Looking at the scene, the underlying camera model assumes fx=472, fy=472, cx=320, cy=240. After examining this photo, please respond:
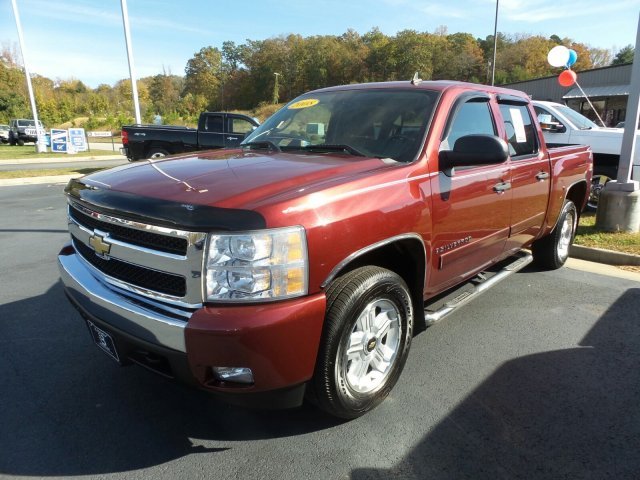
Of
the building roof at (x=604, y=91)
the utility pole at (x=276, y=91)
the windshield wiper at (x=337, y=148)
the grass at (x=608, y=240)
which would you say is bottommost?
the grass at (x=608, y=240)

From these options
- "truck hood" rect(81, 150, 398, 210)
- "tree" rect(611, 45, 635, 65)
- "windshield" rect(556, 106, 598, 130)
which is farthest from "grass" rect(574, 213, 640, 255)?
"tree" rect(611, 45, 635, 65)

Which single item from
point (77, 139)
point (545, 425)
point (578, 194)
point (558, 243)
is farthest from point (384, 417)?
point (77, 139)

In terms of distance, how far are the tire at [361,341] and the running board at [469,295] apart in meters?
0.27

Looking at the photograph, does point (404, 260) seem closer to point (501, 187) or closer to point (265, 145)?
point (501, 187)

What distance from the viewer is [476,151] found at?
111 inches

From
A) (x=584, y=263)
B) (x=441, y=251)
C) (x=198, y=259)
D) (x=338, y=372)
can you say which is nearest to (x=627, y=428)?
(x=441, y=251)

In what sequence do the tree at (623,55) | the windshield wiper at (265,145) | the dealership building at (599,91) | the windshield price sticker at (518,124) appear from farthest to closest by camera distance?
the tree at (623,55), the dealership building at (599,91), the windshield price sticker at (518,124), the windshield wiper at (265,145)

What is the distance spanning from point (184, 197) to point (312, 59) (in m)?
98.5

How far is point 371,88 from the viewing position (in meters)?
3.66

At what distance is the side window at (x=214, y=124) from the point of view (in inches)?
523

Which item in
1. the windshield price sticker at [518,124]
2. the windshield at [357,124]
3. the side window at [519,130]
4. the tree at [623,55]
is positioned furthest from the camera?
the tree at [623,55]

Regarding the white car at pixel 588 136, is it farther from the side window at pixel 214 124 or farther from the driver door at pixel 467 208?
the side window at pixel 214 124

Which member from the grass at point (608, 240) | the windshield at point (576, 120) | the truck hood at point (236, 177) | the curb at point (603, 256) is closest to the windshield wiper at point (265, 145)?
the truck hood at point (236, 177)

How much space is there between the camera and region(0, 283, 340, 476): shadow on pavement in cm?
234
